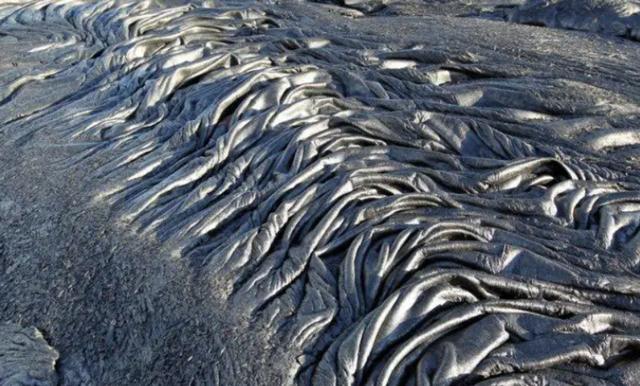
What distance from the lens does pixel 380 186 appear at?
3.94m

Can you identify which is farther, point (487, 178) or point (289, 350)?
point (487, 178)

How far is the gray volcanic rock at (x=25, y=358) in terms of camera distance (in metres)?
3.52

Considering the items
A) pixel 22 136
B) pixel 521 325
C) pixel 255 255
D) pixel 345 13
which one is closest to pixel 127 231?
pixel 255 255

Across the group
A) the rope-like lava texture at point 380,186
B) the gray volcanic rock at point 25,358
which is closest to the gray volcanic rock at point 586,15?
the rope-like lava texture at point 380,186

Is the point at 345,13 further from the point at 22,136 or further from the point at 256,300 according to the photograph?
the point at 256,300

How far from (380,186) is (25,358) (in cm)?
Answer: 193

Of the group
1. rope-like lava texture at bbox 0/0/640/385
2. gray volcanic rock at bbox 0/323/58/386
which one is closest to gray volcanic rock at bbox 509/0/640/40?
rope-like lava texture at bbox 0/0/640/385

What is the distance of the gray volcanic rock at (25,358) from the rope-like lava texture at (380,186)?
0.78m

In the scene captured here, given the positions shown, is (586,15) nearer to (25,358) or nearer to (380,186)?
(380,186)

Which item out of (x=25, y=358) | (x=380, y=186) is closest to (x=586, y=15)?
(x=380, y=186)

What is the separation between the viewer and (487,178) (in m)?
4.05

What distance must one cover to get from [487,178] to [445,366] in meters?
1.36

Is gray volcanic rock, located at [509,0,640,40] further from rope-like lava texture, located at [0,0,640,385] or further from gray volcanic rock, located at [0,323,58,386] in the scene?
gray volcanic rock, located at [0,323,58,386]

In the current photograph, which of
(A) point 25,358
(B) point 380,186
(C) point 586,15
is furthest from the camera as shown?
(C) point 586,15
